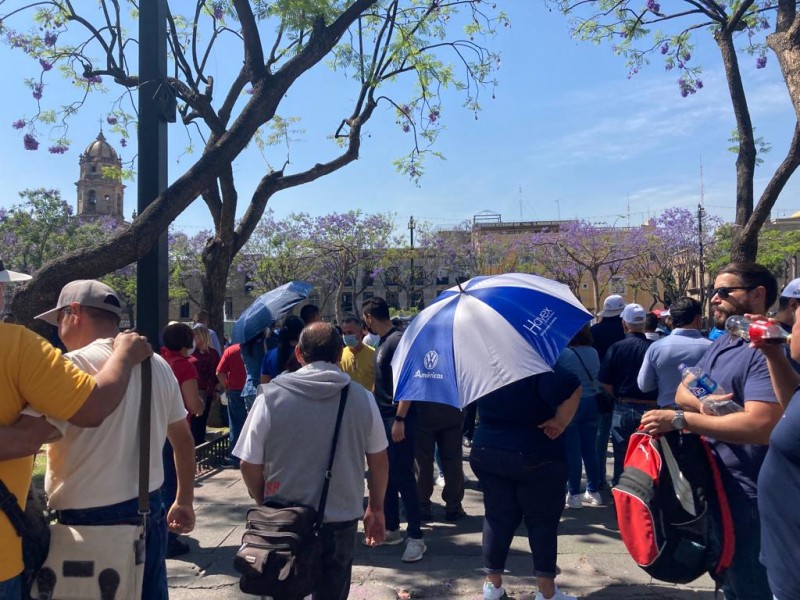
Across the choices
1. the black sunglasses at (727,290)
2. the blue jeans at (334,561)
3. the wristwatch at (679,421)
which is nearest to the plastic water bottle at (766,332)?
the wristwatch at (679,421)

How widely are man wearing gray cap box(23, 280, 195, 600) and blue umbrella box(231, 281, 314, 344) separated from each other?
13.6 ft

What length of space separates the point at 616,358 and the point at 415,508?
7.65 feet

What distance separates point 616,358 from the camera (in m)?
6.05

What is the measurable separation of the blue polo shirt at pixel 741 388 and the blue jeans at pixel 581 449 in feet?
11.2

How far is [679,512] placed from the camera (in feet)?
9.41

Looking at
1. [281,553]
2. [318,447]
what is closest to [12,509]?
[281,553]

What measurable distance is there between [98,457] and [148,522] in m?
0.35

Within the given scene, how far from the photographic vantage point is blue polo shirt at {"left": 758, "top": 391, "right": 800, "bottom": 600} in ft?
6.97

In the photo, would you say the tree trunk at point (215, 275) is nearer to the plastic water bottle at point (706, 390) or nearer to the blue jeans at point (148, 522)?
the blue jeans at point (148, 522)

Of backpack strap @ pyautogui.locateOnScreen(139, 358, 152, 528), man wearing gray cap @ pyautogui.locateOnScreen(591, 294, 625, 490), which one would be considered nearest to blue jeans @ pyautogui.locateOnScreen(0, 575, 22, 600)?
→ backpack strap @ pyautogui.locateOnScreen(139, 358, 152, 528)

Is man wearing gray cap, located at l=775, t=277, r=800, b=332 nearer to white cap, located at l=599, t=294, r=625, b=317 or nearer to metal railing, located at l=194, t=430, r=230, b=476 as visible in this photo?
white cap, located at l=599, t=294, r=625, b=317

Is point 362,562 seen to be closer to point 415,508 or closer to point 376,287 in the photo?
point 415,508

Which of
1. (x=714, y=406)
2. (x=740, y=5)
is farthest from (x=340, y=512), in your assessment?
(x=740, y=5)

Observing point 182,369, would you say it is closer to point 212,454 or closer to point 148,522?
point 148,522
